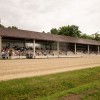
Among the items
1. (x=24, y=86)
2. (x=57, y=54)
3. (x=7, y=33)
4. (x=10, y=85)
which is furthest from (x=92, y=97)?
(x=57, y=54)

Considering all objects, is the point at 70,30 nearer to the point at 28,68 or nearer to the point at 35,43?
the point at 35,43

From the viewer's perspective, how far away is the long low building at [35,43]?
31.5m

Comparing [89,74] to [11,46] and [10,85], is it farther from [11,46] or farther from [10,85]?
[11,46]

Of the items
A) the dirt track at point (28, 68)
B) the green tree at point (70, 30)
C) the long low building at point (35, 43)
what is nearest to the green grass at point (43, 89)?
the dirt track at point (28, 68)

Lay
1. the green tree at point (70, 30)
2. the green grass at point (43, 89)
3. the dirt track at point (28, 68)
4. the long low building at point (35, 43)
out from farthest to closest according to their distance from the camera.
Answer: the green tree at point (70, 30) < the long low building at point (35, 43) < the dirt track at point (28, 68) < the green grass at point (43, 89)

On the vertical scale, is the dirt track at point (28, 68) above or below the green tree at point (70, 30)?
below

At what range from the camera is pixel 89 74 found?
1454 cm

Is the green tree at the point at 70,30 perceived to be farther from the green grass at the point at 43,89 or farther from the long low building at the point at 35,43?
the green grass at the point at 43,89

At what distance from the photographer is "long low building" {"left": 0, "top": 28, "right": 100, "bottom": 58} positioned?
31.5m

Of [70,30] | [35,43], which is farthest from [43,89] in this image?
[70,30]

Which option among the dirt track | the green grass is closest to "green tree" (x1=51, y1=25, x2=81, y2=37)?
the dirt track

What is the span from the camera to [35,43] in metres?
36.2

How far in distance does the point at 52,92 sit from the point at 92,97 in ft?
6.07

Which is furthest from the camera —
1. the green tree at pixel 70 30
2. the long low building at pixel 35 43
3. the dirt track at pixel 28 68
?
the green tree at pixel 70 30
